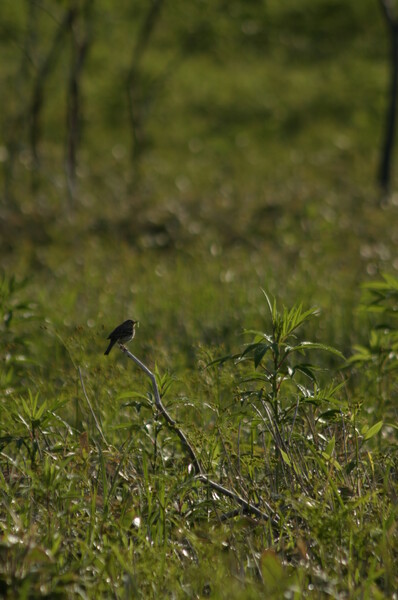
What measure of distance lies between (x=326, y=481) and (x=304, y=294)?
3.93 meters

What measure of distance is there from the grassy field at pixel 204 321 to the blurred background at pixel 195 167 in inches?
2.6

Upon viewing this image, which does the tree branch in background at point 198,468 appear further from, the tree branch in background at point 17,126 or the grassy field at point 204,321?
the tree branch in background at point 17,126

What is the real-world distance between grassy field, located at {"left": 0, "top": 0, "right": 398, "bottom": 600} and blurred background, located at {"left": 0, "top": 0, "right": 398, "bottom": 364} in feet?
0.22

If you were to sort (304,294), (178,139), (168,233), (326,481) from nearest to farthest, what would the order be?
(326,481)
(304,294)
(168,233)
(178,139)

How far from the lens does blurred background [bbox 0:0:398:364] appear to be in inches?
311

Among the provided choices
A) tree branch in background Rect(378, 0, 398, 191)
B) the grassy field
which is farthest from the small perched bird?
tree branch in background Rect(378, 0, 398, 191)

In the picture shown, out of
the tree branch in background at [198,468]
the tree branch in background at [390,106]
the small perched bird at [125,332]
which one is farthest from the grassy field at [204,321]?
the tree branch in background at [390,106]

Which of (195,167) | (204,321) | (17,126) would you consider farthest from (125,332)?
(195,167)

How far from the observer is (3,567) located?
2.96 meters

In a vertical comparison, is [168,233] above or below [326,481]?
below

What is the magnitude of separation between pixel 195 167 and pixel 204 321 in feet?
36.7

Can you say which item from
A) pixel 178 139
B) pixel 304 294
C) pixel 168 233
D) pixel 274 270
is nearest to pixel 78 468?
pixel 304 294

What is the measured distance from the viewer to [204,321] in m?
7.01

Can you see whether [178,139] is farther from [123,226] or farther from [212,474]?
[212,474]
